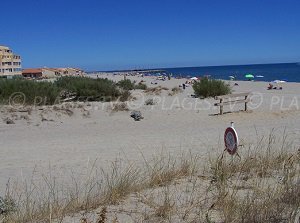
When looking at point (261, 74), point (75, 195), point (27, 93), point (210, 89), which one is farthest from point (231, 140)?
point (261, 74)

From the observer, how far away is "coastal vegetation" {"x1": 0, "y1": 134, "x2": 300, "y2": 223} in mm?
3668

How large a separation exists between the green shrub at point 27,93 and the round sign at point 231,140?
12638 mm

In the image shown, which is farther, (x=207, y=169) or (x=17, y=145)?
(x=17, y=145)

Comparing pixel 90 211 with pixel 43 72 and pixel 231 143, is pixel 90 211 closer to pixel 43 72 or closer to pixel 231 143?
pixel 231 143

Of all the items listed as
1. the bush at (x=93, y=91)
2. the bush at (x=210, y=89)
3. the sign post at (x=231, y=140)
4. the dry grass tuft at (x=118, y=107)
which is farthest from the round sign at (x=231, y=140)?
the bush at (x=210, y=89)

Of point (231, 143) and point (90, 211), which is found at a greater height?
point (231, 143)

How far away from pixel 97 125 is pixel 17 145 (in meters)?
3.80

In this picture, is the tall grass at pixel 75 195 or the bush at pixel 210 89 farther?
the bush at pixel 210 89

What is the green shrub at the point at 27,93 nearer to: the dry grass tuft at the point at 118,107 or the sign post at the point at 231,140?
the dry grass tuft at the point at 118,107

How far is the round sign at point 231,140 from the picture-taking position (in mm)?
5508

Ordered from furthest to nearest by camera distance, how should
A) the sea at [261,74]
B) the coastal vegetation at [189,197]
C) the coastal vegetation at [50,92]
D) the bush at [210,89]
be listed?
the sea at [261,74] < the bush at [210,89] < the coastal vegetation at [50,92] < the coastal vegetation at [189,197]

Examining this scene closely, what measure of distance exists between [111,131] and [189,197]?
8225 mm

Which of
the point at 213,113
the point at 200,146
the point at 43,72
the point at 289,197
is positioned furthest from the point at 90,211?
the point at 43,72

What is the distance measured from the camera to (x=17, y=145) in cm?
1050
